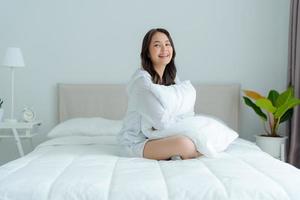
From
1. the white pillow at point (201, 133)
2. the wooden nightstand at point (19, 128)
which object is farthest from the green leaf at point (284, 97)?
the wooden nightstand at point (19, 128)

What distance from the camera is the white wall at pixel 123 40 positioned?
3.38 meters

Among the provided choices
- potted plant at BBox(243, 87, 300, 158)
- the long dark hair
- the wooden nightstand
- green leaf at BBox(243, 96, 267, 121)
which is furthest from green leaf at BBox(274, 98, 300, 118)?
the wooden nightstand

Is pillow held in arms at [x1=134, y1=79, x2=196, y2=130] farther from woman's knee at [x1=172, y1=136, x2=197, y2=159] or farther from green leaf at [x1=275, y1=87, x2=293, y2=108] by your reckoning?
green leaf at [x1=275, y1=87, x2=293, y2=108]

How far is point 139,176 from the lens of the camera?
5.18ft

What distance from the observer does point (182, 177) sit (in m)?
1.54

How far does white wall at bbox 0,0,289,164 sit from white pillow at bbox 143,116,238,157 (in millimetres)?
1270

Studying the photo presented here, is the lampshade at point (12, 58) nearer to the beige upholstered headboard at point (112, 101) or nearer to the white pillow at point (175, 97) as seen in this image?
the beige upholstered headboard at point (112, 101)

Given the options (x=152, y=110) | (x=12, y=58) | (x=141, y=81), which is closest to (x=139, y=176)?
(x=152, y=110)

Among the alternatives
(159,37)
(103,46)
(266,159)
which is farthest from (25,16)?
(266,159)

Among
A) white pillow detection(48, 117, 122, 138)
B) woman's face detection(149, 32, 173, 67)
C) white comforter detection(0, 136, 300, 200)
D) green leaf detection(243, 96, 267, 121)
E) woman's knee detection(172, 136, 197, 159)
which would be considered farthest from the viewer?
green leaf detection(243, 96, 267, 121)

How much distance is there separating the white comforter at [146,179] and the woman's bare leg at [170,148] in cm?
6

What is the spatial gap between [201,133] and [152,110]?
270 mm

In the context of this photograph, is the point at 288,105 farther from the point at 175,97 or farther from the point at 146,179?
the point at 146,179

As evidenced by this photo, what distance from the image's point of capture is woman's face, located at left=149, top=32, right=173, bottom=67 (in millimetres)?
2295
